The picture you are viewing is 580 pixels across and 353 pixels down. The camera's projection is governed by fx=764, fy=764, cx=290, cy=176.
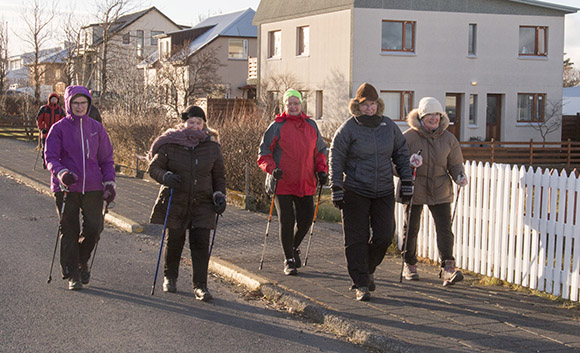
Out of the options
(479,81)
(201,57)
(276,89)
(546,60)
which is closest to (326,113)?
(276,89)

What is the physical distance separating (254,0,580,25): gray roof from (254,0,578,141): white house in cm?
5

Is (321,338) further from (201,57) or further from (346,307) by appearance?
(201,57)

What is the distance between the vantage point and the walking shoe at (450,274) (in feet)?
24.6

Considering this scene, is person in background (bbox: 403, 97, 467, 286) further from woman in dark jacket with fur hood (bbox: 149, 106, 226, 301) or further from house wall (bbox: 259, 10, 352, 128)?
house wall (bbox: 259, 10, 352, 128)

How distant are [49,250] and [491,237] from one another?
5.39 meters

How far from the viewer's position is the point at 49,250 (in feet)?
31.6

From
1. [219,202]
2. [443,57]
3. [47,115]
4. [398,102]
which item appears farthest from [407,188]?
[443,57]

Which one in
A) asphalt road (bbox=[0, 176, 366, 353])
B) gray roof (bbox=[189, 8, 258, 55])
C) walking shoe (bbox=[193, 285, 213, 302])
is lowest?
asphalt road (bbox=[0, 176, 366, 353])

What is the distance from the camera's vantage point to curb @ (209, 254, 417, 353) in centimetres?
571

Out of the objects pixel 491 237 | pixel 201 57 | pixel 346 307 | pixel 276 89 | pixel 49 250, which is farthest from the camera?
pixel 201 57

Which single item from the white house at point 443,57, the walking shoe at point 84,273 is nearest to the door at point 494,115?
the white house at point 443,57

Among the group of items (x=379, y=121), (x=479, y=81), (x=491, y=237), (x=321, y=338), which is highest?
(x=479, y=81)

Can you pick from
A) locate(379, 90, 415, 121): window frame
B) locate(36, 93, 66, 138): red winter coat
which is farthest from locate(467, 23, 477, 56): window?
locate(36, 93, 66, 138): red winter coat

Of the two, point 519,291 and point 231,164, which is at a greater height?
point 231,164
